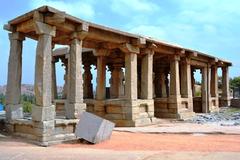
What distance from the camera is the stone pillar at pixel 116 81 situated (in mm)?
19328

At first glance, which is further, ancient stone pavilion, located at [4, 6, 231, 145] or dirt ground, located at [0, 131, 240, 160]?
ancient stone pavilion, located at [4, 6, 231, 145]

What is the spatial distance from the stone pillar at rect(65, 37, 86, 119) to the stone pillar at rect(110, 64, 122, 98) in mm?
7146

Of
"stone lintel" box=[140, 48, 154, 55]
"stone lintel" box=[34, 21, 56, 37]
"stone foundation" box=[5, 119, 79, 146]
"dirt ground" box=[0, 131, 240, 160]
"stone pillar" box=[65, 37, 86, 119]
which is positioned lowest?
"dirt ground" box=[0, 131, 240, 160]

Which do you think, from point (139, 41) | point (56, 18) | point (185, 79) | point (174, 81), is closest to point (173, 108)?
point (174, 81)

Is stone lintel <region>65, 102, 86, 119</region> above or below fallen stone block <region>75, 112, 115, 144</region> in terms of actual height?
above

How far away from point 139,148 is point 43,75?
3848 mm

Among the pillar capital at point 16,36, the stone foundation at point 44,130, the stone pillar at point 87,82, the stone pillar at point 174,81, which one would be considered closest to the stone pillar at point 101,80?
the stone pillar at point 87,82

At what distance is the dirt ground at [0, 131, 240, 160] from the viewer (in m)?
7.95

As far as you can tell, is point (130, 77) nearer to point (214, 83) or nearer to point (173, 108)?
point (173, 108)

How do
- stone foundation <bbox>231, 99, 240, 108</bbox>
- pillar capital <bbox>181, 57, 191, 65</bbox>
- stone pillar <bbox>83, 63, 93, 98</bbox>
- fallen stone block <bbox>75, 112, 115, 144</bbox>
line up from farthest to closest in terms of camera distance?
stone foundation <bbox>231, 99, 240, 108</bbox>
stone pillar <bbox>83, 63, 93, 98</bbox>
pillar capital <bbox>181, 57, 191, 65</bbox>
fallen stone block <bbox>75, 112, 115, 144</bbox>

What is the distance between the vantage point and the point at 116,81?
64.0 ft

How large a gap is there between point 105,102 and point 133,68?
2.36m

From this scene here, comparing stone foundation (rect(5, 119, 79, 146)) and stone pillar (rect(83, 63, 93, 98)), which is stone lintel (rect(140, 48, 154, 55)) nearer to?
stone pillar (rect(83, 63, 93, 98))

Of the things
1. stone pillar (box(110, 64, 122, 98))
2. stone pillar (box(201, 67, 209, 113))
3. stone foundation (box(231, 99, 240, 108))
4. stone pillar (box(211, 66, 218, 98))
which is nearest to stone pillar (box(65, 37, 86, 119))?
stone pillar (box(110, 64, 122, 98))
